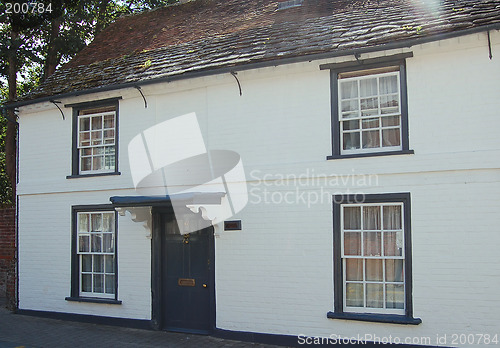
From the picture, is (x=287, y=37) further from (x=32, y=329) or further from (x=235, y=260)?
(x=32, y=329)

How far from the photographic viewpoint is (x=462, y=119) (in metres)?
7.99

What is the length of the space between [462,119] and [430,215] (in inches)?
64.4

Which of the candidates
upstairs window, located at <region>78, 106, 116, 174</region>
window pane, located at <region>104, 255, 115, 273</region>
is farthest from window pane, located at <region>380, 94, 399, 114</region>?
window pane, located at <region>104, 255, 115, 273</region>

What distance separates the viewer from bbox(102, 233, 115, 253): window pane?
11.0 meters

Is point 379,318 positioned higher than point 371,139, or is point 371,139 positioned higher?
point 371,139

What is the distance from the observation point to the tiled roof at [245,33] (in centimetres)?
870

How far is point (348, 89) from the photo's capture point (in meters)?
8.98

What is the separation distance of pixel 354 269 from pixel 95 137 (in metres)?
6.67

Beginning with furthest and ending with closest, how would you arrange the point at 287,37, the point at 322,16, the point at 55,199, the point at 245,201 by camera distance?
1. the point at 55,199
2. the point at 322,16
3. the point at 287,37
4. the point at 245,201

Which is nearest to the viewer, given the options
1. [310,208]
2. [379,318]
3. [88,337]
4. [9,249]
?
[379,318]

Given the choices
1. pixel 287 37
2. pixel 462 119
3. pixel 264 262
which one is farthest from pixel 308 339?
pixel 287 37

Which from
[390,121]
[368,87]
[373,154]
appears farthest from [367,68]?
[373,154]

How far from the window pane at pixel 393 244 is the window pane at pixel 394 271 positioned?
149mm

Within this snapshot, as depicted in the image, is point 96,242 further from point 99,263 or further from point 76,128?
point 76,128
